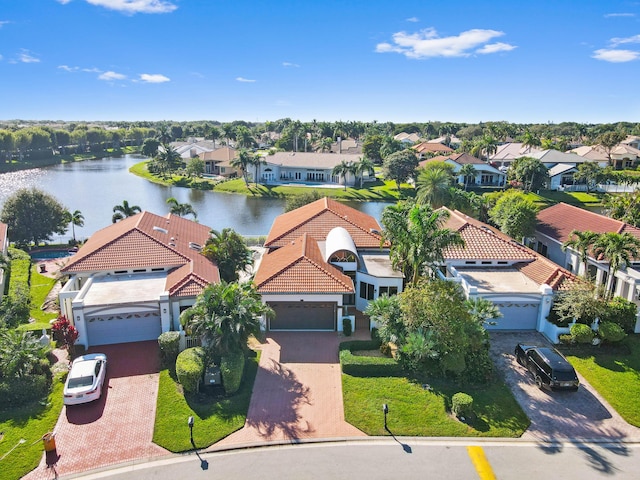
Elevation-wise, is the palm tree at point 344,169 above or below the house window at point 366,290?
above

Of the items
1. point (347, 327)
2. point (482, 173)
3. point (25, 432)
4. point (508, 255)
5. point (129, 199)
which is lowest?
point (25, 432)

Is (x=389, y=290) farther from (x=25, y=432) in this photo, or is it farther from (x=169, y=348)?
(x=25, y=432)

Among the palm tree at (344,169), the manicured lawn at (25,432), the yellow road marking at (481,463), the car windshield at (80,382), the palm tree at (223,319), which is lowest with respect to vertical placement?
the yellow road marking at (481,463)

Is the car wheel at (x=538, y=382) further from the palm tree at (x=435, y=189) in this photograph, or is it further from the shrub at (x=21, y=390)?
the palm tree at (x=435, y=189)

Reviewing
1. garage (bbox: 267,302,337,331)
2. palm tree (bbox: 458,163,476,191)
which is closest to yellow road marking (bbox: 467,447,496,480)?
garage (bbox: 267,302,337,331)

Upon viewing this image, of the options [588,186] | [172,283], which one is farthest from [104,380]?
[588,186]

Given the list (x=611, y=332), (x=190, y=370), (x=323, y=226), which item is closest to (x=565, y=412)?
(x=611, y=332)

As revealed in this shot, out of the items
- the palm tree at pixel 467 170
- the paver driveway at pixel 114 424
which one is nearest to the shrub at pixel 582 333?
the paver driveway at pixel 114 424
